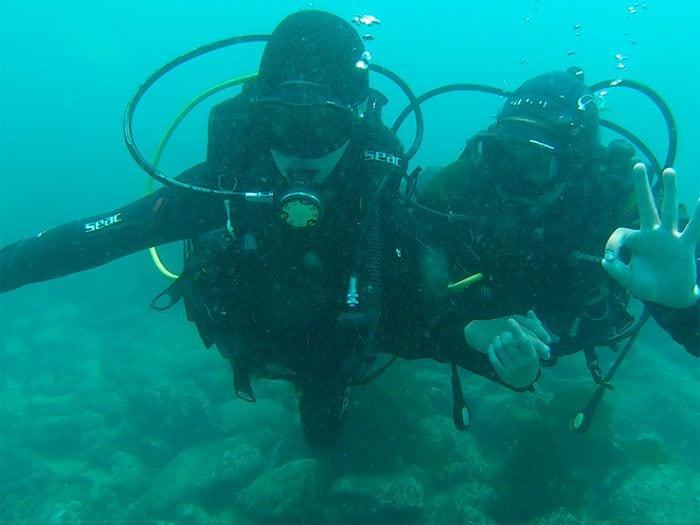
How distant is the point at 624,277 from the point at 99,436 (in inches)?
463

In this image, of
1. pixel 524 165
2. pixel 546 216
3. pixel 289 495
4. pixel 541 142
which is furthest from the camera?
pixel 289 495

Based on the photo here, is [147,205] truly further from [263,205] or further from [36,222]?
[36,222]

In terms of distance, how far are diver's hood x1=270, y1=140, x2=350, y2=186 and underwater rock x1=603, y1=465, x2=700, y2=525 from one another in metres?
6.97

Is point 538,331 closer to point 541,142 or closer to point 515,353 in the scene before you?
point 515,353

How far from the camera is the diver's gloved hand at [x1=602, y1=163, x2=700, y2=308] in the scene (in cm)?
234

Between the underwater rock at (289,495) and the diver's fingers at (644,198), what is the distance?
4584 mm

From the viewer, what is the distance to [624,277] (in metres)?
2.45

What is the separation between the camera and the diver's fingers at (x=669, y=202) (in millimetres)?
2188

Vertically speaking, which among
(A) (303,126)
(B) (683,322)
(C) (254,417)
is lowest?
(C) (254,417)

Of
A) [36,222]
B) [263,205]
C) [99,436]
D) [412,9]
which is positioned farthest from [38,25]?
[263,205]

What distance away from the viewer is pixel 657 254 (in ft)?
8.05

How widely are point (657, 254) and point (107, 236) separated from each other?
11.7 feet

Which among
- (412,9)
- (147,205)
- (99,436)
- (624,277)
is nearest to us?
(624,277)

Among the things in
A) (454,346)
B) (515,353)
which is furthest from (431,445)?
(515,353)
